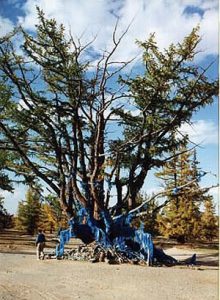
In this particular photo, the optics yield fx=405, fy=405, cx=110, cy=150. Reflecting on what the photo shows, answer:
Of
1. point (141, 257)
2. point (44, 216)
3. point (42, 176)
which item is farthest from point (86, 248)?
point (44, 216)

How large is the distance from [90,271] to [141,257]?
4341 millimetres

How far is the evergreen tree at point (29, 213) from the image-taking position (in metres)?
49.2

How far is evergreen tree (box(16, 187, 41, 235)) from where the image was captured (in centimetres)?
4925

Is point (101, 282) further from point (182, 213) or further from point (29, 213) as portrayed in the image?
point (29, 213)

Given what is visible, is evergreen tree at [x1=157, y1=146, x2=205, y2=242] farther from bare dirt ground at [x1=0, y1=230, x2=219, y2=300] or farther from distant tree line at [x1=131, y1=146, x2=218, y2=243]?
bare dirt ground at [x1=0, y1=230, x2=219, y2=300]

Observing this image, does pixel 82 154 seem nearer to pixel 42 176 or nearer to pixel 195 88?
pixel 42 176

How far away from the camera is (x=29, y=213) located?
4978 cm

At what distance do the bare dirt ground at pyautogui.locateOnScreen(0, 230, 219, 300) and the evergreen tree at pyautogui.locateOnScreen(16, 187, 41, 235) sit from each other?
3054 centimetres

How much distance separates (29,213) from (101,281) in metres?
37.4

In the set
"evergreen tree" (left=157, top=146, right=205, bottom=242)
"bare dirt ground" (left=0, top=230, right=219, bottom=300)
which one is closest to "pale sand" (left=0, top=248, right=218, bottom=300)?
→ "bare dirt ground" (left=0, top=230, right=219, bottom=300)

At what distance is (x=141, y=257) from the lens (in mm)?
20078

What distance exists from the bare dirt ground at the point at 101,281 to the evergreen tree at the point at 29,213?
30545mm

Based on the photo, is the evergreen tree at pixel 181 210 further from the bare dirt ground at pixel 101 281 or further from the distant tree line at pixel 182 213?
the bare dirt ground at pixel 101 281

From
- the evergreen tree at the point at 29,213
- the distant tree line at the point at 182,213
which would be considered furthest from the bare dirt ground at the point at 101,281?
the evergreen tree at the point at 29,213
